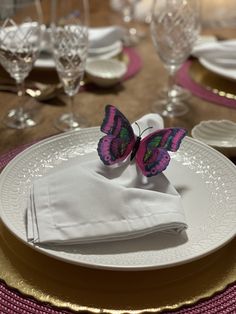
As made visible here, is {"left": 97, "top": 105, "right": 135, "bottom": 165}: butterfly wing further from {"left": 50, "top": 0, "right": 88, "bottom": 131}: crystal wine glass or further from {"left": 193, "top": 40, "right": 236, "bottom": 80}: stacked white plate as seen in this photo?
{"left": 193, "top": 40, "right": 236, "bottom": 80}: stacked white plate

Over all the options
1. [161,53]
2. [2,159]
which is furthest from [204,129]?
[2,159]

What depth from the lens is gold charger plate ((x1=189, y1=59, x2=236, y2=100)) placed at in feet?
3.39

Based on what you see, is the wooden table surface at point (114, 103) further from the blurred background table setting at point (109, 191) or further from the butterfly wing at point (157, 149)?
the butterfly wing at point (157, 149)

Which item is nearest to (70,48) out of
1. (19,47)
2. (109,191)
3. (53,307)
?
(19,47)

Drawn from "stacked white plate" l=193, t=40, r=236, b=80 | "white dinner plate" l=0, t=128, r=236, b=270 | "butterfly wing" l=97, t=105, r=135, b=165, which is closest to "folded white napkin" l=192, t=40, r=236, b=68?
"stacked white plate" l=193, t=40, r=236, b=80

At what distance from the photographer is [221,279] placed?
0.58 metres

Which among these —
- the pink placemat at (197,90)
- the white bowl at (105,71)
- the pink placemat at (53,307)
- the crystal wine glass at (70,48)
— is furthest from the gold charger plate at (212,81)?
the pink placemat at (53,307)

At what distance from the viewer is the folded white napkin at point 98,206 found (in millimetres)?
579

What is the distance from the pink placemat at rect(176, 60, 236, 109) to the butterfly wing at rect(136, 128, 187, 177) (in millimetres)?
362

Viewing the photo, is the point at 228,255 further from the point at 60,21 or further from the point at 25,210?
the point at 60,21

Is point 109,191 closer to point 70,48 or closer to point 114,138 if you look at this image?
point 114,138

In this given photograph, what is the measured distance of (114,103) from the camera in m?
1.00

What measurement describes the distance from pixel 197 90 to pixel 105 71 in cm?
18

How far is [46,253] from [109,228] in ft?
0.23
